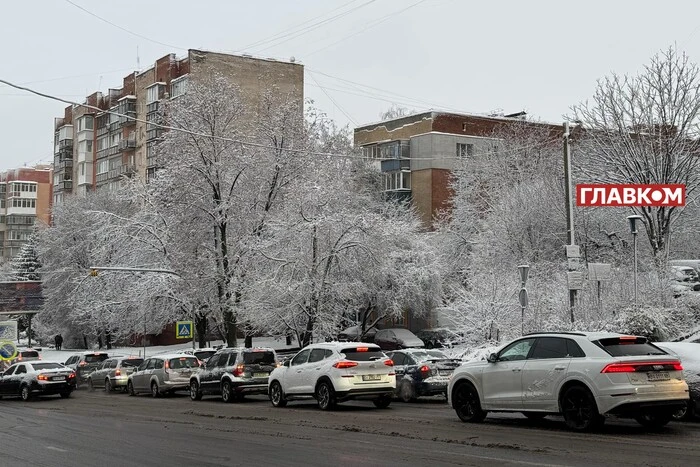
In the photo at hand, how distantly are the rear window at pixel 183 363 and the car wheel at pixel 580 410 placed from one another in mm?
19646

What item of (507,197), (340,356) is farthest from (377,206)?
(340,356)

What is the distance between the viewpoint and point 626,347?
46.5 ft

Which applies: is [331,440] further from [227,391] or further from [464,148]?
[464,148]

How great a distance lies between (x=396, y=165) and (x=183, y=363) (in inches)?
1775

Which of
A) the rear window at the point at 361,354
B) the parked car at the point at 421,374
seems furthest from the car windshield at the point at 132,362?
the rear window at the point at 361,354

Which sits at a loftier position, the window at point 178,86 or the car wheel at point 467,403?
the window at point 178,86

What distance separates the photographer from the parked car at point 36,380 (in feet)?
100

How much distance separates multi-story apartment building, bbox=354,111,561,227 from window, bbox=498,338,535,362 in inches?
2186

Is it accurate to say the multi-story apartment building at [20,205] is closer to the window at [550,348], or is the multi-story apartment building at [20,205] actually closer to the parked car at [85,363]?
the parked car at [85,363]

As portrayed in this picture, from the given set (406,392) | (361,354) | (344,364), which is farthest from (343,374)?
(406,392)

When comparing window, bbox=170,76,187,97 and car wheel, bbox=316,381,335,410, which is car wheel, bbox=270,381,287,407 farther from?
window, bbox=170,76,187,97

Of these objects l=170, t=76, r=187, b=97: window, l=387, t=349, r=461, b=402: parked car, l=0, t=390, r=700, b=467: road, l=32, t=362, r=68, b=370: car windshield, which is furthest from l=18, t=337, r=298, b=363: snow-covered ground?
l=0, t=390, r=700, b=467: road

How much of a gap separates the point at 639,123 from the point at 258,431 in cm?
2978

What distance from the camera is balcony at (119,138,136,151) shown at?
83625 millimetres
